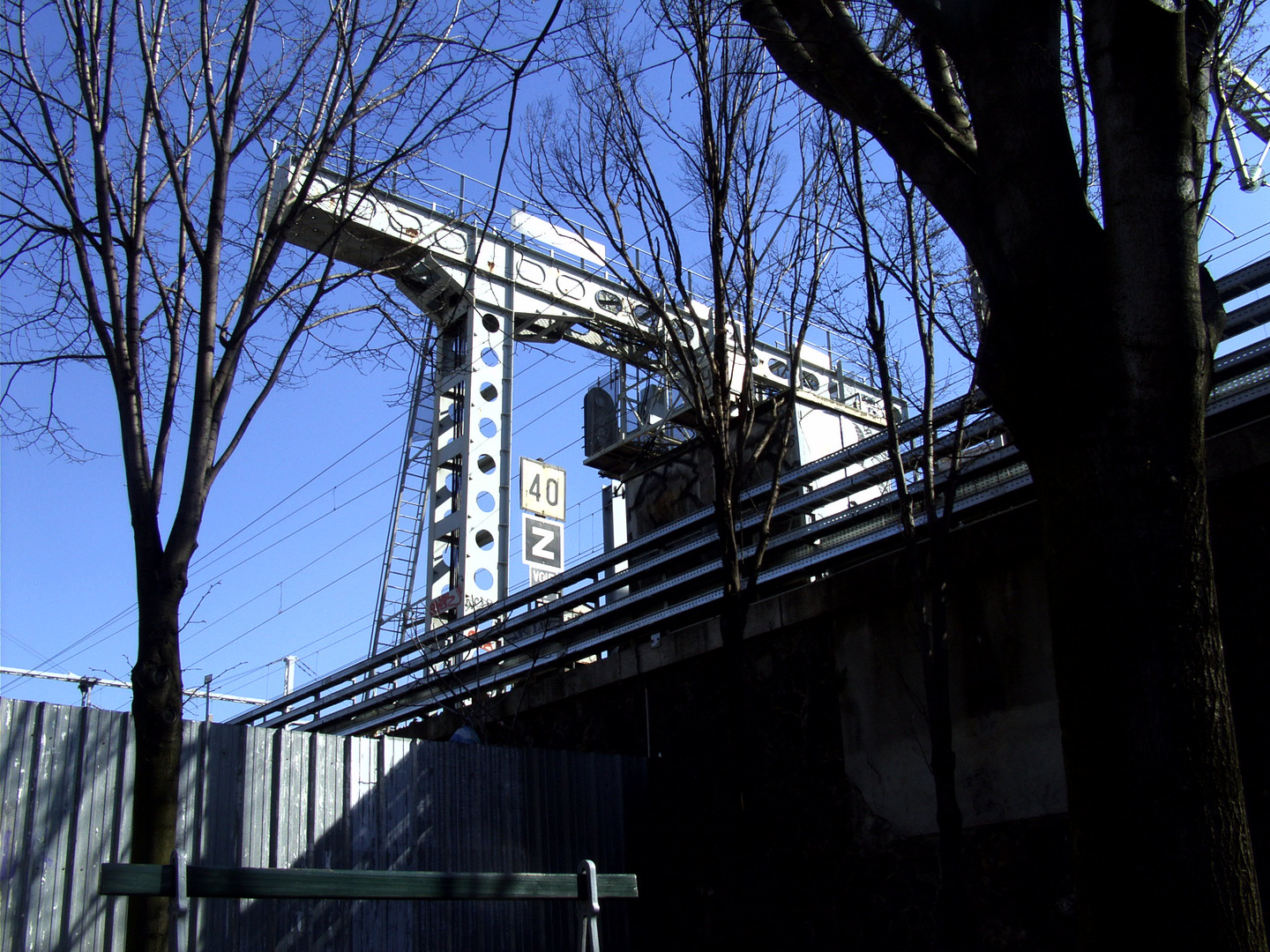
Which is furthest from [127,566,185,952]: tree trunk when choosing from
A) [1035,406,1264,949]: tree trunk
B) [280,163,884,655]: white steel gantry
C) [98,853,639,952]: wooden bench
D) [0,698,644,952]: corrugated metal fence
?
[280,163,884,655]: white steel gantry

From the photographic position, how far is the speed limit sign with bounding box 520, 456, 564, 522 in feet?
63.2

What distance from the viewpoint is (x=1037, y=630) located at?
24.5 ft

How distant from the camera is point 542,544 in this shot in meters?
19.2

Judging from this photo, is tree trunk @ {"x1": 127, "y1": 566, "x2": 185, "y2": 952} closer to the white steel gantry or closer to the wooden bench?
the wooden bench

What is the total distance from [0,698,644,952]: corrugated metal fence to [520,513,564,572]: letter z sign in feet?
29.8

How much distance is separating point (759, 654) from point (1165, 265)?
593cm

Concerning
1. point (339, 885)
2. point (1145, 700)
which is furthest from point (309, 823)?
point (1145, 700)

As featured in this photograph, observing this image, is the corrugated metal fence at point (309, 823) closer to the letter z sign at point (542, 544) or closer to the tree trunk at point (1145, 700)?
the tree trunk at point (1145, 700)

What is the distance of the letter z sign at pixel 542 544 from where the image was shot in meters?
19.0

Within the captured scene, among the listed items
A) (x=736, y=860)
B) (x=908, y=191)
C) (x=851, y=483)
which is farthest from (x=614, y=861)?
(x=908, y=191)

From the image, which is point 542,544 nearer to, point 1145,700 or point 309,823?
point 309,823

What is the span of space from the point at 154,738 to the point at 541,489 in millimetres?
14204

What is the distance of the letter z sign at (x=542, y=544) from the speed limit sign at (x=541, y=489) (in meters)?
0.17

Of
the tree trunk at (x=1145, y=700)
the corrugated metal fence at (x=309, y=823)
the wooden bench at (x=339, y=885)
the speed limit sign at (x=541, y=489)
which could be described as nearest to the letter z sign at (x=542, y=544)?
the speed limit sign at (x=541, y=489)
